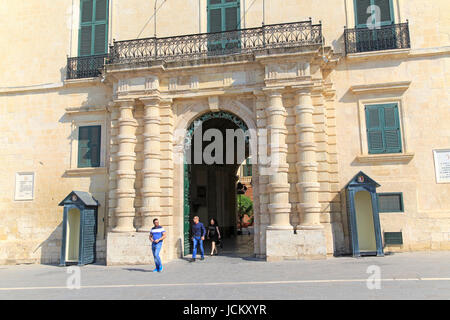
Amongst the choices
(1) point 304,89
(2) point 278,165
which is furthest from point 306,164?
(1) point 304,89

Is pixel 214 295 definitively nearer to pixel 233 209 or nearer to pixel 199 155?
pixel 199 155

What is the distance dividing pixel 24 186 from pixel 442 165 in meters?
14.6

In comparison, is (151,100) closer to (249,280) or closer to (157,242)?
(157,242)

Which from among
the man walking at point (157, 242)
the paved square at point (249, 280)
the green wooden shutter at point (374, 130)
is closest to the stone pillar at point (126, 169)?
the paved square at point (249, 280)

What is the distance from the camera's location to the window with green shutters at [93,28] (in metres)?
14.7

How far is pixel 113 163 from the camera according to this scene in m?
13.2

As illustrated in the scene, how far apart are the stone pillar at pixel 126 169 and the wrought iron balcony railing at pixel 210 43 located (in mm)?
1846

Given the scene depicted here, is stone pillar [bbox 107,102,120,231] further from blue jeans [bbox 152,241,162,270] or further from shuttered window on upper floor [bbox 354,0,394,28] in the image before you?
shuttered window on upper floor [bbox 354,0,394,28]

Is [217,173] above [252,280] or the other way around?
above

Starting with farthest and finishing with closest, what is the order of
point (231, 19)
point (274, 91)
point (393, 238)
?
point (231, 19)
point (274, 91)
point (393, 238)

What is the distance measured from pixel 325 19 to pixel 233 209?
14.6m

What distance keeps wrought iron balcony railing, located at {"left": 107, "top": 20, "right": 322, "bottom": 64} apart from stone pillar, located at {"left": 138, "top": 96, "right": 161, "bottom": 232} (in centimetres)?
170

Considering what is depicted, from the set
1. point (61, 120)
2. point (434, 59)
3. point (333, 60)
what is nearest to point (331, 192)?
point (333, 60)

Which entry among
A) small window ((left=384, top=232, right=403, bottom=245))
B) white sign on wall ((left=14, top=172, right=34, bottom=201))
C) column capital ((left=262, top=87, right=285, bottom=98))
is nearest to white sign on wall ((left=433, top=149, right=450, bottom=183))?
small window ((left=384, top=232, right=403, bottom=245))
